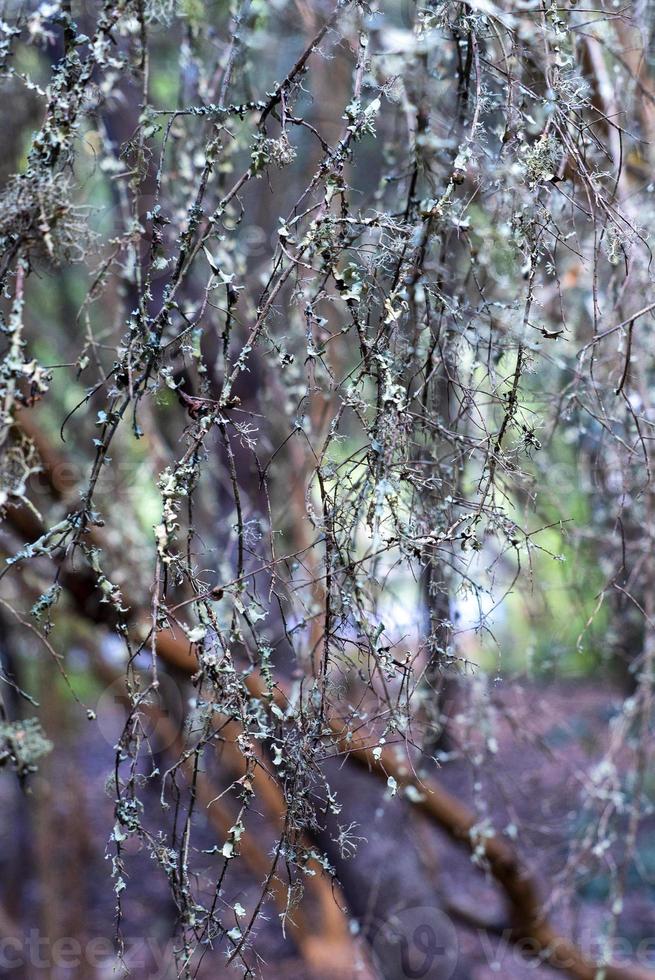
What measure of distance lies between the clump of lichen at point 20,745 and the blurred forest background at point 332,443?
0.01 m

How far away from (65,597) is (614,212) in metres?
1.93

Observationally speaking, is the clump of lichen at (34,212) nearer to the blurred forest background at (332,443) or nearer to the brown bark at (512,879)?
the blurred forest background at (332,443)

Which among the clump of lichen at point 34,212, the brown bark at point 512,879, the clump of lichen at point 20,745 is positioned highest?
the clump of lichen at point 34,212

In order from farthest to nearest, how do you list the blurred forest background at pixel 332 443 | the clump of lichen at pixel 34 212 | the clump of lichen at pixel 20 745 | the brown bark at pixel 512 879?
the brown bark at pixel 512 879
the clump of lichen at pixel 20 745
the clump of lichen at pixel 34 212
the blurred forest background at pixel 332 443

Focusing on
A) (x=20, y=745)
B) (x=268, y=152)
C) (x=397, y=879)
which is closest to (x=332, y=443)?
(x=268, y=152)

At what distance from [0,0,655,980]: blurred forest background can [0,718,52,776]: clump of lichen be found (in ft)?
0.04

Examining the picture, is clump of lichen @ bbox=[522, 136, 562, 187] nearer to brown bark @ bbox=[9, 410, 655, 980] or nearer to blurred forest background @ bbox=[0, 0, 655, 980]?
blurred forest background @ bbox=[0, 0, 655, 980]

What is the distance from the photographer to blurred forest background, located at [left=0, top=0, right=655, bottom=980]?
3.28 ft

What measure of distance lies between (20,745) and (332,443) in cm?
69

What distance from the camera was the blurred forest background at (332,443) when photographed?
1.00 m

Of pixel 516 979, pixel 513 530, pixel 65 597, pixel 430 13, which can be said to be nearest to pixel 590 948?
pixel 516 979

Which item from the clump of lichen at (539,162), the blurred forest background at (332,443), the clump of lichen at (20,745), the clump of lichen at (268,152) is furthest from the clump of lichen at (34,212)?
the clump of lichen at (20,745)

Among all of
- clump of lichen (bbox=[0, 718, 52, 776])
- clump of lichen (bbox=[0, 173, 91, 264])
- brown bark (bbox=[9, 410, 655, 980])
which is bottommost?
clump of lichen (bbox=[0, 718, 52, 776])

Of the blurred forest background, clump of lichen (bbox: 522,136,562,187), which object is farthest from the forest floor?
clump of lichen (bbox: 522,136,562,187)
